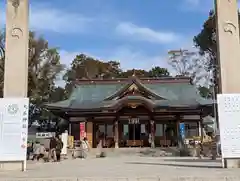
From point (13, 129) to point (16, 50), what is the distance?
2.93m

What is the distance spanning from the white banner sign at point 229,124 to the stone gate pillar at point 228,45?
1.67ft

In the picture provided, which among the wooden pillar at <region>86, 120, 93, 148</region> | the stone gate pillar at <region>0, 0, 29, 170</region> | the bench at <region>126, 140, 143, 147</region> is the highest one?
the stone gate pillar at <region>0, 0, 29, 170</region>

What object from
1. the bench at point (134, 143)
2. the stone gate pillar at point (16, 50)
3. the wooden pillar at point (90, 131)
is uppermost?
the stone gate pillar at point (16, 50)

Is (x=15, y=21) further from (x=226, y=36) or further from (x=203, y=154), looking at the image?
(x=203, y=154)

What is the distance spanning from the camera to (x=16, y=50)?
1364 centimetres

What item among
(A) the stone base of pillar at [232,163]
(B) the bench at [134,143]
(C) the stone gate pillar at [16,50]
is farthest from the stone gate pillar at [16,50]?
(B) the bench at [134,143]

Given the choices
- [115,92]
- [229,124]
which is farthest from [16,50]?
[115,92]

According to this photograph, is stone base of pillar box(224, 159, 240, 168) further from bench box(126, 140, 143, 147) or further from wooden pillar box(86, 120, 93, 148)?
wooden pillar box(86, 120, 93, 148)

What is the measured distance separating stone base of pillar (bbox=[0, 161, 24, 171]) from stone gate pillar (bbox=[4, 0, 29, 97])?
2437 mm

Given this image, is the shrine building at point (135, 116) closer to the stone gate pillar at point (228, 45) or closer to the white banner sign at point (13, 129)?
the stone gate pillar at point (228, 45)

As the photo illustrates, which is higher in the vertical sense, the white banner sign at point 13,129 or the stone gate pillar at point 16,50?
A: the stone gate pillar at point 16,50

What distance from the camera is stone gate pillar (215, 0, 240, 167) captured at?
13461mm

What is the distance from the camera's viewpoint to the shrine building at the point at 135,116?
36.5 meters

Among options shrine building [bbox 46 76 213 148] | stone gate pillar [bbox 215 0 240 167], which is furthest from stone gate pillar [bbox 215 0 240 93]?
→ shrine building [bbox 46 76 213 148]
